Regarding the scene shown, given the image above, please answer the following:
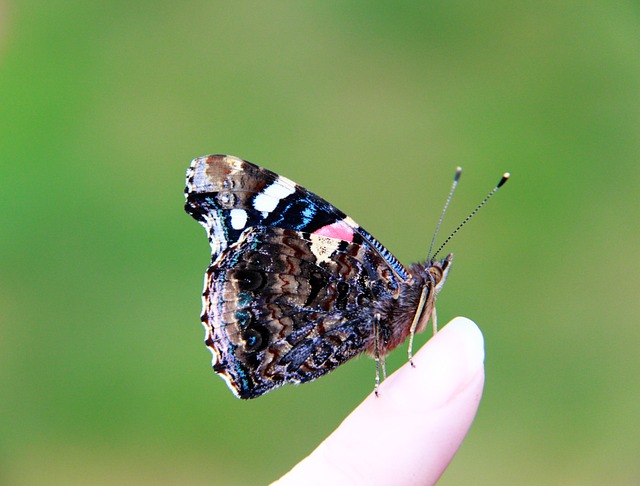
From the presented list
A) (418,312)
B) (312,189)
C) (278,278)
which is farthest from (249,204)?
(312,189)

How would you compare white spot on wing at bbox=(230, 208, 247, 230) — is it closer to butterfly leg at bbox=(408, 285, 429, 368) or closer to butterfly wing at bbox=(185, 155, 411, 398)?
butterfly wing at bbox=(185, 155, 411, 398)

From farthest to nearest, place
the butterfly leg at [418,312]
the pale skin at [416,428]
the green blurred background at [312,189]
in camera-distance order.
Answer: the green blurred background at [312,189], the butterfly leg at [418,312], the pale skin at [416,428]

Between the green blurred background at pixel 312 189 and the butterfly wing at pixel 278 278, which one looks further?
the green blurred background at pixel 312 189

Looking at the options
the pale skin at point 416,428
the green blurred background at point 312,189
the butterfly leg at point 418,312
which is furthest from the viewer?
the green blurred background at point 312,189

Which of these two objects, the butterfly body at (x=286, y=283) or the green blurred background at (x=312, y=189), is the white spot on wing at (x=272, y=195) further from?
the green blurred background at (x=312, y=189)

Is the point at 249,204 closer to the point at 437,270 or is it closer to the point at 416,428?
the point at 437,270

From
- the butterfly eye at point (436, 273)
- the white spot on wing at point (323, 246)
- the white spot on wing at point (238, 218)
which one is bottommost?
the butterfly eye at point (436, 273)

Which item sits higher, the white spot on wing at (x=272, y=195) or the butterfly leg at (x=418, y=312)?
the white spot on wing at (x=272, y=195)

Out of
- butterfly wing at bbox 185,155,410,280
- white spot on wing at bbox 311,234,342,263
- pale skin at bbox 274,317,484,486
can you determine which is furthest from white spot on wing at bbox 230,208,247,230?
pale skin at bbox 274,317,484,486

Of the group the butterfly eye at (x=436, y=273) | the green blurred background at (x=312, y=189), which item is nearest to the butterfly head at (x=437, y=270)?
the butterfly eye at (x=436, y=273)
